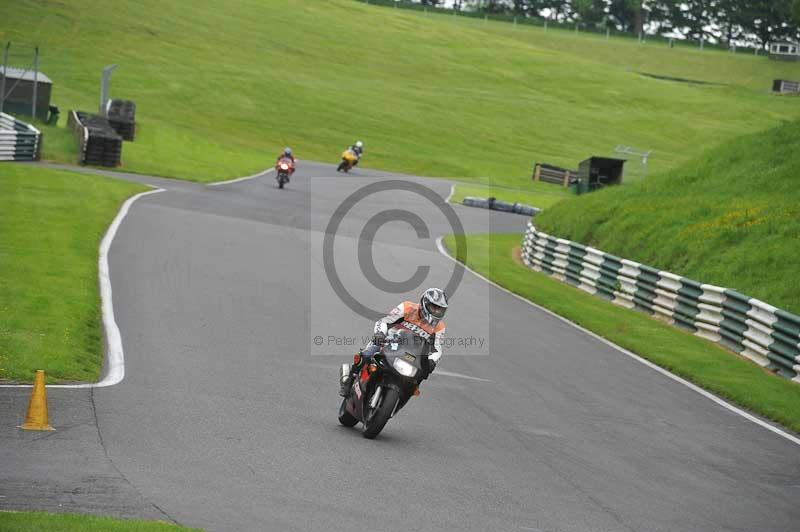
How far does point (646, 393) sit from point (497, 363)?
2034 millimetres

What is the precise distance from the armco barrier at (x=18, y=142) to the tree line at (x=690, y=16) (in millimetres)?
113211

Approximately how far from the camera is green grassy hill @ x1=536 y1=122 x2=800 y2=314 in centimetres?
2530

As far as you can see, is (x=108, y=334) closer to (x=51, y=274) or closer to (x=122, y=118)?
(x=51, y=274)

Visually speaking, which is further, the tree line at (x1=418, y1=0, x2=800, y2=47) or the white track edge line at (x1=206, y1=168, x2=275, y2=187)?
the tree line at (x1=418, y1=0, x2=800, y2=47)

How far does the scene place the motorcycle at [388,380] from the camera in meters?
11.0

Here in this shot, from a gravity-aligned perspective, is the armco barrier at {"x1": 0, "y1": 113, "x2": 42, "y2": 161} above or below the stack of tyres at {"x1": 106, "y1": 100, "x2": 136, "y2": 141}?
below

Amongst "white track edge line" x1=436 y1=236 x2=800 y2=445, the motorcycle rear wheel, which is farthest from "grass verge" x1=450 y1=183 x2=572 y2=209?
the motorcycle rear wheel

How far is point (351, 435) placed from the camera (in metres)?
11.3

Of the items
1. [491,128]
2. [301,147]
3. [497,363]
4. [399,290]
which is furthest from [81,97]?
[497,363]

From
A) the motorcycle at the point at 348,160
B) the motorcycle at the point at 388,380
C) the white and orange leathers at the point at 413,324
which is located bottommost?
the motorcycle at the point at 388,380

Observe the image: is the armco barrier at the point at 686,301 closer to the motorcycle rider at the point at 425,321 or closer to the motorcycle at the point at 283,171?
the motorcycle rider at the point at 425,321

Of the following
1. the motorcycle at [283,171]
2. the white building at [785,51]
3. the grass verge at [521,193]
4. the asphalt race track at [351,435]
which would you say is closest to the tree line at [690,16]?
the white building at [785,51]

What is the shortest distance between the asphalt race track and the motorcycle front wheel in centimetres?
17

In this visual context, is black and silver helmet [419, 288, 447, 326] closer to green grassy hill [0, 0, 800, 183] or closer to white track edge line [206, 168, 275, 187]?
white track edge line [206, 168, 275, 187]
